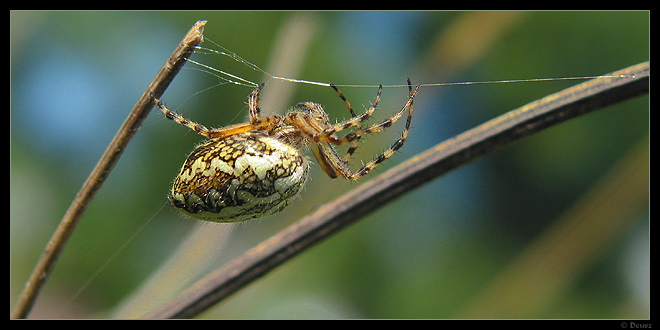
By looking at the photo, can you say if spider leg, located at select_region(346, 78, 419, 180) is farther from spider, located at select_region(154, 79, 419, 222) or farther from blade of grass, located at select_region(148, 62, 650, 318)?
blade of grass, located at select_region(148, 62, 650, 318)

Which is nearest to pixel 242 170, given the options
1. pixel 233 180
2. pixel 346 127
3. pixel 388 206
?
pixel 233 180

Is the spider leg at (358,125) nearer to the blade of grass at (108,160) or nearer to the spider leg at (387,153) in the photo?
the spider leg at (387,153)

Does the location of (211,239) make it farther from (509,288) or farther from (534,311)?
(534,311)

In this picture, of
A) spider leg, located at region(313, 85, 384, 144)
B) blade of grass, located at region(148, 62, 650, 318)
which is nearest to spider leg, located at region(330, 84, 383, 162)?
spider leg, located at region(313, 85, 384, 144)

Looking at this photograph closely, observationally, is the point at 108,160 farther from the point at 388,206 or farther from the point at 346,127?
the point at 388,206

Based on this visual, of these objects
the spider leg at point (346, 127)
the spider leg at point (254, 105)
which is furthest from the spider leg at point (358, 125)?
the spider leg at point (254, 105)
